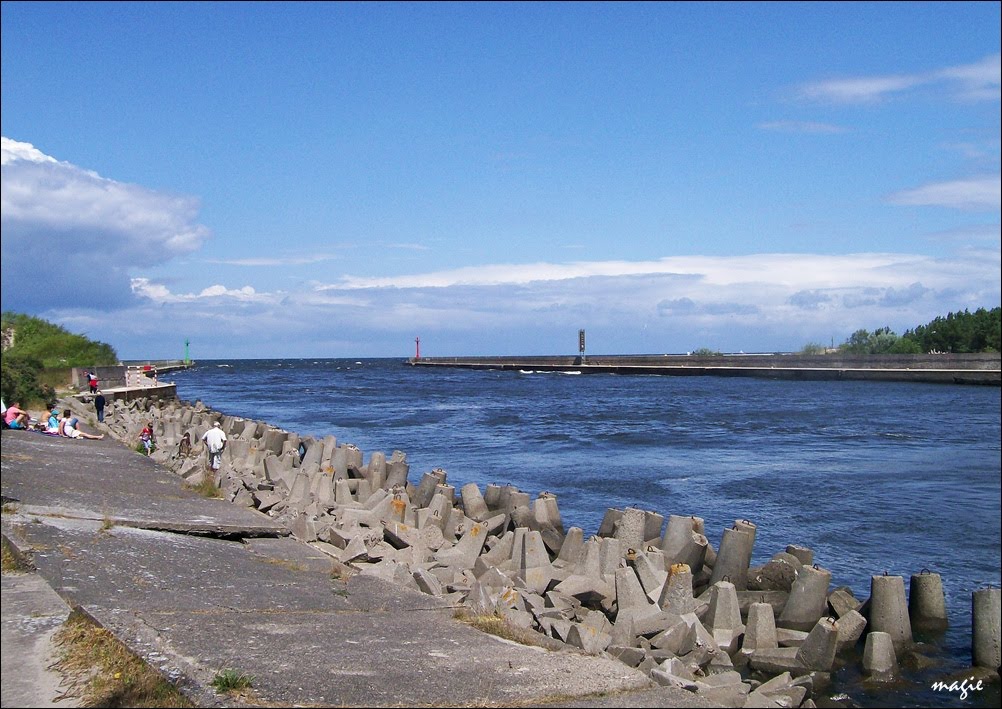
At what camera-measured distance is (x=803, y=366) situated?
216 ft

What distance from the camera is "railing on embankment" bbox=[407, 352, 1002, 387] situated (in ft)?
171

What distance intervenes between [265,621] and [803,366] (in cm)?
6416

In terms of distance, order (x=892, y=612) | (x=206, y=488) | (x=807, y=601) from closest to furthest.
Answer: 1. (x=892, y=612)
2. (x=807, y=601)
3. (x=206, y=488)

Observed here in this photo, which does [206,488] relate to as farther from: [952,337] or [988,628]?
[952,337]

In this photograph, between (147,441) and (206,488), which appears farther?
(147,441)

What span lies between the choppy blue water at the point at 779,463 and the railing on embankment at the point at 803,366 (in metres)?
5.91

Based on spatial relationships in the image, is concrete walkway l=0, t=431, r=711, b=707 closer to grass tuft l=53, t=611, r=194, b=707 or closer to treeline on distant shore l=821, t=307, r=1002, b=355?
grass tuft l=53, t=611, r=194, b=707

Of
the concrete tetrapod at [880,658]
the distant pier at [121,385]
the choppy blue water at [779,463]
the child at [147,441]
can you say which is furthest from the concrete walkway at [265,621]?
the distant pier at [121,385]

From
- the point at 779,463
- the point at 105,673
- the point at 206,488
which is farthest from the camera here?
the point at 779,463

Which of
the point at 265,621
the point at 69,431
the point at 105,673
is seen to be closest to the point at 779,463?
the point at 69,431

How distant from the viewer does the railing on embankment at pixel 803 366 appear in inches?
2056

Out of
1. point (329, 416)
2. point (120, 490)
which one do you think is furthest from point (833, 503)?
point (329, 416)

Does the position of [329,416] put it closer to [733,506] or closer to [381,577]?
[733,506]

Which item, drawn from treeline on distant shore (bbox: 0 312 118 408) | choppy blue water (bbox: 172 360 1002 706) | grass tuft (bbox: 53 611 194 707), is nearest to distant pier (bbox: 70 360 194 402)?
treeline on distant shore (bbox: 0 312 118 408)
